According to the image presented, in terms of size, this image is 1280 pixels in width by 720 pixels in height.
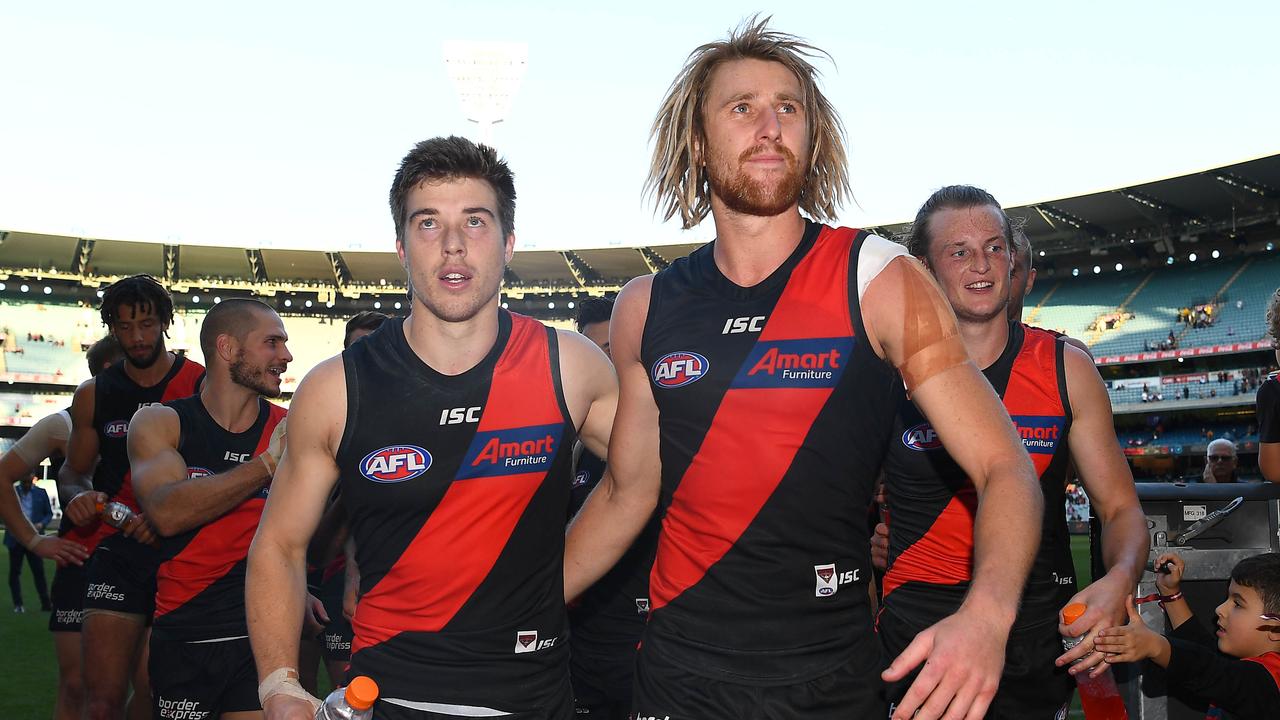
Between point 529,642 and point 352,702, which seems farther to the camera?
point 529,642

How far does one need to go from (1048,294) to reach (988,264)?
42.4 meters

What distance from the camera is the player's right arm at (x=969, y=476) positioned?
212cm

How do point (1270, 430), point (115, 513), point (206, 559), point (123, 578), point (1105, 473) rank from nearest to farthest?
point (1105, 473) → point (206, 559) → point (115, 513) → point (123, 578) → point (1270, 430)

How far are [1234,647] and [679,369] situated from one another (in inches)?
117

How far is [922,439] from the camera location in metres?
4.30

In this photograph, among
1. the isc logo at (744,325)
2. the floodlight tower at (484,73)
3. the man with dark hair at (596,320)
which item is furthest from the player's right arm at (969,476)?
the floodlight tower at (484,73)

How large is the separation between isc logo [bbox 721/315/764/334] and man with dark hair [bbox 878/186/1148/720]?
4.76 feet

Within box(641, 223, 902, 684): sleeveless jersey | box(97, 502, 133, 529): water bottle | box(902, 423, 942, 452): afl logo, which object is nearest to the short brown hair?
box(641, 223, 902, 684): sleeveless jersey

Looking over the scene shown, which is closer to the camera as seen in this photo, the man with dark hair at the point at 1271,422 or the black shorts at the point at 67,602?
the man with dark hair at the point at 1271,422

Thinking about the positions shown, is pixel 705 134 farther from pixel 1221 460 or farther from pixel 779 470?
pixel 1221 460

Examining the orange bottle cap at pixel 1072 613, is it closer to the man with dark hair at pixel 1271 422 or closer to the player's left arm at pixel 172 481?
the player's left arm at pixel 172 481

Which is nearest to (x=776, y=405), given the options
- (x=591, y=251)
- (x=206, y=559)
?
(x=206, y=559)

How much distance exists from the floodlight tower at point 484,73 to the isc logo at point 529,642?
33.6 m

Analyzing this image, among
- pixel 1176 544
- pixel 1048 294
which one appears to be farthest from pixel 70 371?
pixel 1176 544
